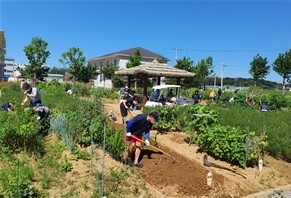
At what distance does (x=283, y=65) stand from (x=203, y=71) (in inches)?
414

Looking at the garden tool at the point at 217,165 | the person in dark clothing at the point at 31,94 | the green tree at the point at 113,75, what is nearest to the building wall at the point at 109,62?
the green tree at the point at 113,75

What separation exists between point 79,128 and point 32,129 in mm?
986

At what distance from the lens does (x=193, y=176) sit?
6.62m

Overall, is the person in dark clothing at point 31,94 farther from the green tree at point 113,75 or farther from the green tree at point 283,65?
the green tree at point 283,65

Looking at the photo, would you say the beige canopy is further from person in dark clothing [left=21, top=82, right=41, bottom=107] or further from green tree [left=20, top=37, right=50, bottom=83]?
green tree [left=20, top=37, right=50, bottom=83]

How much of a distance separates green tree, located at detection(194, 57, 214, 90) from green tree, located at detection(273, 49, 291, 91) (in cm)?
826

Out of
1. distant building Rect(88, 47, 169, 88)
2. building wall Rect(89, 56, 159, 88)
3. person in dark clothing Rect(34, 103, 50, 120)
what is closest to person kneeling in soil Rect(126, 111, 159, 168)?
person in dark clothing Rect(34, 103, 50, 120)

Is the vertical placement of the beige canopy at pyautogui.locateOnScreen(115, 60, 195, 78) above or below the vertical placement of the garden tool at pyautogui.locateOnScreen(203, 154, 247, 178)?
above

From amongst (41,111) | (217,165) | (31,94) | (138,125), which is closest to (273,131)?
(217,165)

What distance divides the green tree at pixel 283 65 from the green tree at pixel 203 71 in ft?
27.1

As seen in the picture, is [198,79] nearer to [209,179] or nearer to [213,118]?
[213,118]

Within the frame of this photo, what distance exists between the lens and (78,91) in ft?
82.1

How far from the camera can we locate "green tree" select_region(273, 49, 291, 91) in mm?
44312

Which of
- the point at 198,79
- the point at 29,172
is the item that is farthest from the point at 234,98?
the point at 29,172
